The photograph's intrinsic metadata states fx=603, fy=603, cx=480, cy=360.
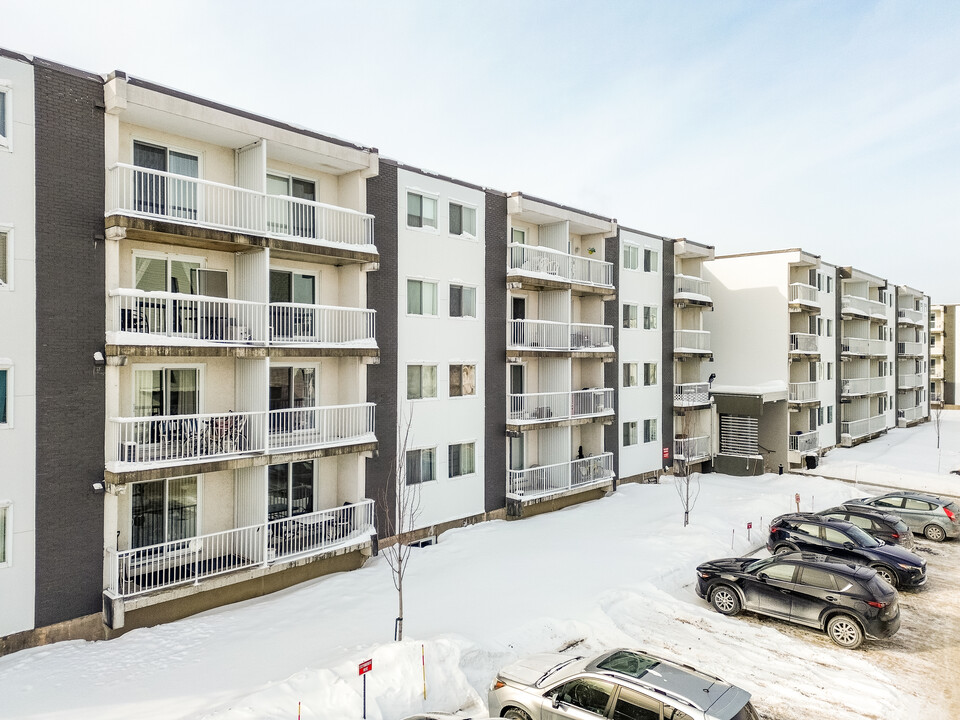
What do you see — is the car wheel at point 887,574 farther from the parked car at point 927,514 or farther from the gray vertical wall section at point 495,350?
the gray vertical wall section at point 495,350

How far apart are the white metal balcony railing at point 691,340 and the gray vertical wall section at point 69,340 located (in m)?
26.6

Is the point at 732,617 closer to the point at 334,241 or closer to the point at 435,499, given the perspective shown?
the point at 435,499

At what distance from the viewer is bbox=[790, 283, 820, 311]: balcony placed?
3381 cm

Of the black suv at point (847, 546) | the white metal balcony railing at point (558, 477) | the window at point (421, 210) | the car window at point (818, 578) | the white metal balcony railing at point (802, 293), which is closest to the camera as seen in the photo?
the car window at point (818, 578)

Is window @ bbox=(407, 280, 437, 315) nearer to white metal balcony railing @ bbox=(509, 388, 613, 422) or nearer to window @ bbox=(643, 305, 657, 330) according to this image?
white metal balcony railing @ bbox=(509, 388, 613, 422)

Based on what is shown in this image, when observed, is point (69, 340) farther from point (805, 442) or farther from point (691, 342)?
point (805, 442)

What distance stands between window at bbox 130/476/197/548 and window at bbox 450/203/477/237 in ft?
38.5

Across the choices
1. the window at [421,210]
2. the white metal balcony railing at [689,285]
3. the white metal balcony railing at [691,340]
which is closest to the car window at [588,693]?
the window at [421,210]

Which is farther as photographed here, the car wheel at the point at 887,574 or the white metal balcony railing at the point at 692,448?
the white metal balcony railing at the point at 692,448

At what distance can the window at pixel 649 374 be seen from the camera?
3041 cm

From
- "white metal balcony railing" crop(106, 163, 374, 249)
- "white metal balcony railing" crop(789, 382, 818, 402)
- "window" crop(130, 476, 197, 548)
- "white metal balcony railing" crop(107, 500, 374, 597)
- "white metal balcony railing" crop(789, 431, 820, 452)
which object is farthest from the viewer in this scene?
"white metal balcony railing" crop(789, 382, 818, 402)

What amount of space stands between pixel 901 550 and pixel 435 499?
14012 millimetres

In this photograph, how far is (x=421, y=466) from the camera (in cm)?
2012

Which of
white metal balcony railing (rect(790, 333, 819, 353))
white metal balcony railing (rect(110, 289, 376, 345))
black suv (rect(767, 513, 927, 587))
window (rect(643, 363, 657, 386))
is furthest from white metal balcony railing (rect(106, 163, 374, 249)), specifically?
white metal balcony railing (rect(790, 333, 819, 353))
